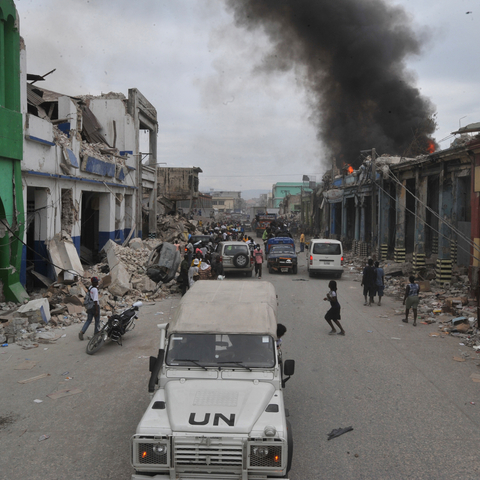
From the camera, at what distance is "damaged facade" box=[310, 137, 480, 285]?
54.9 ft

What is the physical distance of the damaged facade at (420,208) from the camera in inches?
658

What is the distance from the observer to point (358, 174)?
1252 inches

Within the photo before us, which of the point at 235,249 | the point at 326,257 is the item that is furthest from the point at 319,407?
the point at 326,257

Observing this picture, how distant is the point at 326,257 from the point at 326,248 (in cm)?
45

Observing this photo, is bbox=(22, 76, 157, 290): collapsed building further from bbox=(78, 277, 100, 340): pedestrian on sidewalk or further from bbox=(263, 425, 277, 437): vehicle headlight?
bbox=(263, 425, 277, 437): vehicle headlight

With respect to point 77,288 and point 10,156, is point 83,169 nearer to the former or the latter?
point 10,156

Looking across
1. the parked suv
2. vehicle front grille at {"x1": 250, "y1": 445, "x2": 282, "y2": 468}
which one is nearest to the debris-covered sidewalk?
the parked suv

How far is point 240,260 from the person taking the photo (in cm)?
1980

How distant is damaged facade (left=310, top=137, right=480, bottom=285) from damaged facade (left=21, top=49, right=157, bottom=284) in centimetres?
1256

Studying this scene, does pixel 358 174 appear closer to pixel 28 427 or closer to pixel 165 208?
pixel 165 208

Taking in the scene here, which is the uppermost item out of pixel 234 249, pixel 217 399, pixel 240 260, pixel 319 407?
pixel 234 249

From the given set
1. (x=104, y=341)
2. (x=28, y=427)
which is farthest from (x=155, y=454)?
(x=104, y=341)

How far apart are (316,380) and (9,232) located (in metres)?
10.4

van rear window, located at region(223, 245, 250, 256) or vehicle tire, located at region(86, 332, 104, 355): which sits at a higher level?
van rear window, located at region(223, 245, 250, 256)
